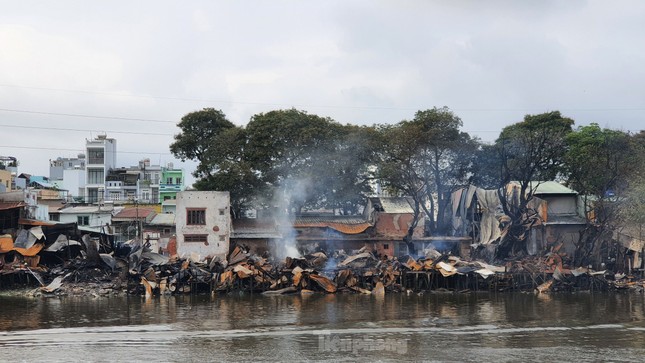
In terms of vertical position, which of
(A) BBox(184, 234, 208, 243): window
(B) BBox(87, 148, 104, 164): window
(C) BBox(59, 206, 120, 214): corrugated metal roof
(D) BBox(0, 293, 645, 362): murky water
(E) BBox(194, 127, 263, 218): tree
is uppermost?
(B) BBox(87, 148, 104, 164): window

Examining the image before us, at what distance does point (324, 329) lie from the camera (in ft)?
108

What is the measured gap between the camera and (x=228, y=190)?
66312 millimetres

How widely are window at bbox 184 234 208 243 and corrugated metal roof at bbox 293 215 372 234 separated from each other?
900 cm

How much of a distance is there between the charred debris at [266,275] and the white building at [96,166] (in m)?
51.7

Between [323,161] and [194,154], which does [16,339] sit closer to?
[323,161]

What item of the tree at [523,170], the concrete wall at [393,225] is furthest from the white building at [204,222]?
the tree at [523,170]

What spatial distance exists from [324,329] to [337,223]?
34.9 m

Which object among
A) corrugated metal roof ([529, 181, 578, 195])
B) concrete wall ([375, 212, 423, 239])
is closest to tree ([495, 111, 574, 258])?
corrugated metal roof ([529, 181, 578, 195])

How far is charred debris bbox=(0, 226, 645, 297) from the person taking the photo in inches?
1924

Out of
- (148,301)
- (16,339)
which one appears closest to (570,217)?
(148,301)

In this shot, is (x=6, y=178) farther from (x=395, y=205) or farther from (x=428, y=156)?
(x=428, y=156)

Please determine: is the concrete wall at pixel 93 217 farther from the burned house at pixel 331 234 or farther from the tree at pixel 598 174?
the tree at pixel 598 174

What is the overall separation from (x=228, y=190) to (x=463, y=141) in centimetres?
2152

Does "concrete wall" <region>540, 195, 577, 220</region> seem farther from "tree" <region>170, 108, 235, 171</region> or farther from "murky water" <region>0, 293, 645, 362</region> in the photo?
"tree" <region>170, 108, 235, 171</region>
